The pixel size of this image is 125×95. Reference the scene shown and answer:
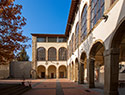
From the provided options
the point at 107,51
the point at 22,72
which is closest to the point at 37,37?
the point at 22,72

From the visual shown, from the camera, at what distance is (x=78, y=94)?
9.81 m

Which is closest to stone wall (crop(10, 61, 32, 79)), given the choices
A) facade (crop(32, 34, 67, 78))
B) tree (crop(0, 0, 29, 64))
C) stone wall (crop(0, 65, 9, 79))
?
stone wall (crop(0, 65, 9, 79))

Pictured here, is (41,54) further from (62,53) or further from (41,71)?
(62,53)

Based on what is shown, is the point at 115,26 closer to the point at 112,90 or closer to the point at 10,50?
the point at 112,90

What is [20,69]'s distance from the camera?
114 feet

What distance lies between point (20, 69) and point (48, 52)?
1011cm

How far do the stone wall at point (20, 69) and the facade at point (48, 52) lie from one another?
3.04m

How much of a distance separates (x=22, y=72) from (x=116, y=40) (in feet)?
107

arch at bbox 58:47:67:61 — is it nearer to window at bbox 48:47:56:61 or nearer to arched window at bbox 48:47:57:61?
arched window at bbox 48:47:57:61

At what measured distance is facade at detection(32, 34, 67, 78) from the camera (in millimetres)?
33688

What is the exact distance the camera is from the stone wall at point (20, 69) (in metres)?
34.5

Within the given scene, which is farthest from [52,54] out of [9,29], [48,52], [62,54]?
[9,29]

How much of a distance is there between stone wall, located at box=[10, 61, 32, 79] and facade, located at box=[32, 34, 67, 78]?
9.96 ft

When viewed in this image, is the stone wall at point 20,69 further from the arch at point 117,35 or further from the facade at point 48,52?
the arch at point 117,35
